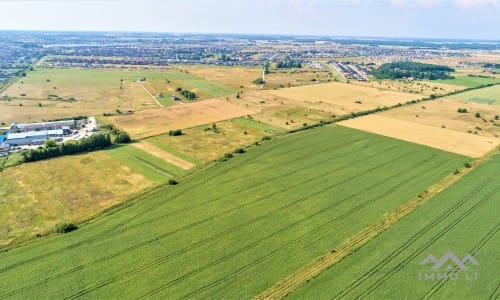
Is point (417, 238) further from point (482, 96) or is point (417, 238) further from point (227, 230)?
point (482, 96)

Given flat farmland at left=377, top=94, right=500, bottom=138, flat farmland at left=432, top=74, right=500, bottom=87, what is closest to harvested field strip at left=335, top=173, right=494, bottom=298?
flat farmland at left=377, top=94, right=500, bottom=138

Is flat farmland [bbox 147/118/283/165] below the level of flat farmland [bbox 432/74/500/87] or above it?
below

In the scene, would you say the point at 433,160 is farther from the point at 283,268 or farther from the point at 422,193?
the point at 283,268

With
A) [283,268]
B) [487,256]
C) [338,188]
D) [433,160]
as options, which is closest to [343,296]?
[283,268]

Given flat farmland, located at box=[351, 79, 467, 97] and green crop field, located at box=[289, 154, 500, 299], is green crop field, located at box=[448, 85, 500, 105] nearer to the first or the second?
flat farmland, located at box=[351, 79, 467, 97]

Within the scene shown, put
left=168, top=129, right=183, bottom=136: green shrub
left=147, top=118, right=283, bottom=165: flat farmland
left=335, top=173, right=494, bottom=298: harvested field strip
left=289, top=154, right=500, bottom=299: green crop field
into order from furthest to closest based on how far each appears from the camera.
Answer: left=168, top=129, right=183, bottom=136: green shrub < left=147, top=118, right=283, bottom=165: flat farmland < left=335, top=173, right=494, bottom=298: harvested field strip < left=289, top=154, right=500, bottom=299: green crop field

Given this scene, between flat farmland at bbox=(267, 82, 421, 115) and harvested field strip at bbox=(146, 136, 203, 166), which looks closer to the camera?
harvested field strip at bbox=(146, 136, 203, 166)
